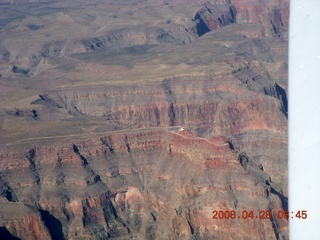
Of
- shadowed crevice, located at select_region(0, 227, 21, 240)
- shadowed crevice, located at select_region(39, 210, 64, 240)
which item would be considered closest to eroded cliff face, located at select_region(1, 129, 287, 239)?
shadowed crevice, located at select_region(39, 210, 64, 240)

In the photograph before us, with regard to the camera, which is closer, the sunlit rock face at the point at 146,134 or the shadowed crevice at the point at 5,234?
the shadowed crevice at the point at 5,234

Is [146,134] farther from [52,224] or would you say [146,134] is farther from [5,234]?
[5,234]

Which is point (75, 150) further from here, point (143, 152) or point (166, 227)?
point (166, 227)

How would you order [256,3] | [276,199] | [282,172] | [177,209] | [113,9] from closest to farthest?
1. [276,199]
2. [177,209]
3. [282,172]
4. [256,3]
5. [113,9]

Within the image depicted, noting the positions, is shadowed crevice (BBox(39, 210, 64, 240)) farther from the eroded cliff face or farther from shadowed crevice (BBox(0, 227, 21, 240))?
shadowed crevice (BBox(0, 227, 21, 240))

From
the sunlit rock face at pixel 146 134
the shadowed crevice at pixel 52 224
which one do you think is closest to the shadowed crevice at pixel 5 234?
the sunlit rock face at pixel 146 134

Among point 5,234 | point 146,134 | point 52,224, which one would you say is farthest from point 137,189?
point 5,234

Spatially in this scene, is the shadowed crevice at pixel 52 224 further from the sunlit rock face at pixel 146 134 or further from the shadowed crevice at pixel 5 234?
the shadowed crevice at pixel 5 234
